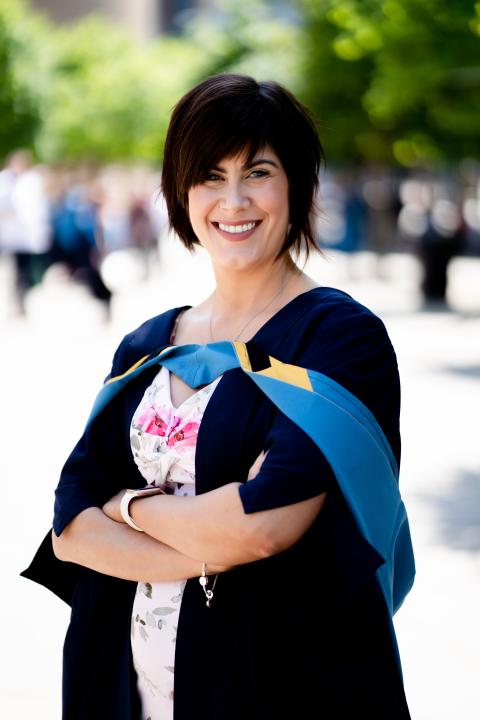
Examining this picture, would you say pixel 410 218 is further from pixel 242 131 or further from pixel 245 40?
pixel 242 131

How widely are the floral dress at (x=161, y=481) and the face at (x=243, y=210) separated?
0.28m

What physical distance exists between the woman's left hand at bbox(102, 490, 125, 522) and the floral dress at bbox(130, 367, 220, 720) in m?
0.07

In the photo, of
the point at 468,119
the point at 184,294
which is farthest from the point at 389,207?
the point at 184,294

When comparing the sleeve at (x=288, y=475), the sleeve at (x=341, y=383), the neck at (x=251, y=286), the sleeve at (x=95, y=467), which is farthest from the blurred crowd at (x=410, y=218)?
the sleeve at (x=288, y=475)

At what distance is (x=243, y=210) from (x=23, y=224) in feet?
43.1

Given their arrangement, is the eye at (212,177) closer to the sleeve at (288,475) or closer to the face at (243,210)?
the face at (243,210)

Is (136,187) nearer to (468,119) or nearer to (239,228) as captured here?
(468,119)

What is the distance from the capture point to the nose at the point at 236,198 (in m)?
2.37

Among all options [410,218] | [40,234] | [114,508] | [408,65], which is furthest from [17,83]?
[114,508]

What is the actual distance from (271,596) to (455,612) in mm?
3067

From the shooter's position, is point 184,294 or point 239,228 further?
point 184,294

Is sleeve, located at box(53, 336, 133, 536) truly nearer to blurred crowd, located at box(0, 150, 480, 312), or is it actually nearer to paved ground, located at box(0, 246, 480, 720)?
blurred crowd, located at box(0, 150, 480, 312)

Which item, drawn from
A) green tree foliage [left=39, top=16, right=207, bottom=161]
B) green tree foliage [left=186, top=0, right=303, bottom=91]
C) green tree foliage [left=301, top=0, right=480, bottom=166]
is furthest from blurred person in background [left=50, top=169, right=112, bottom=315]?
green tree foliage [left=39, top=16, right=207, bottom=161]

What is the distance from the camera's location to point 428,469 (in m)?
7.70
